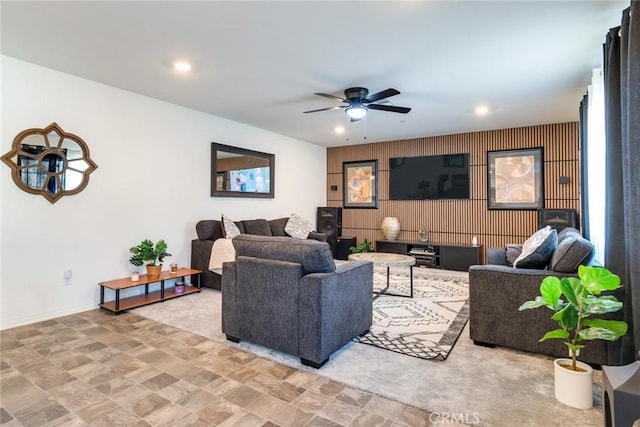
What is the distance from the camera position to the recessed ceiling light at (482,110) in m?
4.75

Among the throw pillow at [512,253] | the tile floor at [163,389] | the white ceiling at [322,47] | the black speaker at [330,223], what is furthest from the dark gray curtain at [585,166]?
the black speaker at [330,223]

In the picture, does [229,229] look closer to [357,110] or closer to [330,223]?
[357,110]

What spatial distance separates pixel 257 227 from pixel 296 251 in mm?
3253

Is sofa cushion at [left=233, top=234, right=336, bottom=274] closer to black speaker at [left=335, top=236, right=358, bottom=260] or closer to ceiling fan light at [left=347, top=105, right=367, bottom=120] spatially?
ceiling fan light at [left=347, top=105, right=367, bottom=120]

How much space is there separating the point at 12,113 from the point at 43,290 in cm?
178

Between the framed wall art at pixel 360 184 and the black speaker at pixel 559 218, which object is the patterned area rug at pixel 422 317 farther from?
the framed wall art at pixel 360 184

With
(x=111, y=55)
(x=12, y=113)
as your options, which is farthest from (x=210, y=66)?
(x=12, y=113)

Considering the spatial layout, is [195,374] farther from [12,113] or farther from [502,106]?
[502,106]

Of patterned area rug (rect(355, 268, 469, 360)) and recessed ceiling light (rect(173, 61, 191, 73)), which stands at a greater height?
recessed ceiling light (rect(173, 61, 191, 73))

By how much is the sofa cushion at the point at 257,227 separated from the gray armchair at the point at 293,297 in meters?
2.62

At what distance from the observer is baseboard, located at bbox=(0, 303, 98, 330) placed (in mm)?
3166

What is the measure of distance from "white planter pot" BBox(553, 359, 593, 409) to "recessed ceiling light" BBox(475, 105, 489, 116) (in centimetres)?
378

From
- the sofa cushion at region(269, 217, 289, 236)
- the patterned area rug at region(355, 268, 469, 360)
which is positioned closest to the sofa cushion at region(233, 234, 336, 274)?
the patterned area rug at region(355, 268, 469, 360)

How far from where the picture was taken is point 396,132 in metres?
6.37
